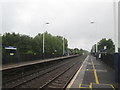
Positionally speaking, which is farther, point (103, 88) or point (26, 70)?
point (26, 70)

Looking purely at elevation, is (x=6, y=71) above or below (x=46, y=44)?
below

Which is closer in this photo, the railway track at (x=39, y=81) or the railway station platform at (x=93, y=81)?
the railway station platform at (x=93, y=81)

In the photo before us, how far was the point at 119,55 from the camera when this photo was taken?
10719 millimetres

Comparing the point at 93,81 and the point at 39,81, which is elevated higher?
the point at 93,81

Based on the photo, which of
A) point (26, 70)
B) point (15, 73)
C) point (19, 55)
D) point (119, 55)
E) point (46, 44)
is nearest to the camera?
point (119, 55)

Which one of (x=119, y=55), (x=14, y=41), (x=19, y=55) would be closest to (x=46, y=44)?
(x=14, y=41)

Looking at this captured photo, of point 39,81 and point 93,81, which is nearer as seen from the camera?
point 93,81

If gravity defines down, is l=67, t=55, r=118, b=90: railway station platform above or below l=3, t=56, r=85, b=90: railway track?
above

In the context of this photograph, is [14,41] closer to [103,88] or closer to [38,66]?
[38,66]

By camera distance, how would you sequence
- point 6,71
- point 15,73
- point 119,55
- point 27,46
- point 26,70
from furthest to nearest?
point 27,46
point 26,70
point 15,73
point 6,71
point 119,55

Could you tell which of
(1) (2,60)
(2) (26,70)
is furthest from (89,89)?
(1) (2,60)

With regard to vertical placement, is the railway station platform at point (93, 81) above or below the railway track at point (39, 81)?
above

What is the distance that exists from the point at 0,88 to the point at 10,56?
1550 cm

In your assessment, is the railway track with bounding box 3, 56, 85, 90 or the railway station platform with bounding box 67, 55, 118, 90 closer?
the railway station platform with bounding box 67, 55, 118, 90
